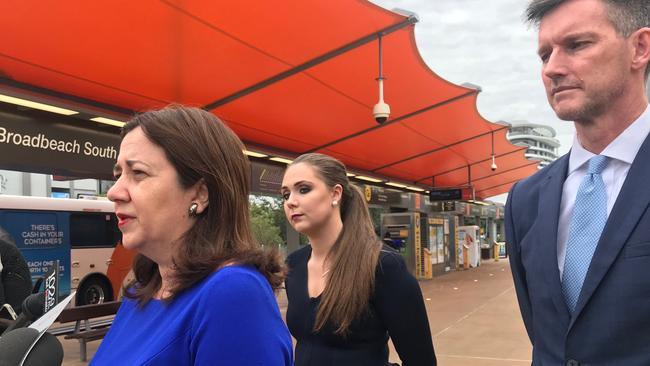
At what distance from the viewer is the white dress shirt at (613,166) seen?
142cm

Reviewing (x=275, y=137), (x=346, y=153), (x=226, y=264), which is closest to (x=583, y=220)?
(x=226, y=264)

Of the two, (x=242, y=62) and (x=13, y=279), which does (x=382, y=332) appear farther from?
(x=242, y=62)

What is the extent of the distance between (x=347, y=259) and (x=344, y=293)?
194mm

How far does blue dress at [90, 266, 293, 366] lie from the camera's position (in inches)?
41.9

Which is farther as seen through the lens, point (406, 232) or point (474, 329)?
point (406, 232)

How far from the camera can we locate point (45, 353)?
1.10m

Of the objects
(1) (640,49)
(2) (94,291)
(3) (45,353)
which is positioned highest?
(1) (640,49)

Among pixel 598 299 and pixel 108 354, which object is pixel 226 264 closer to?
pixel 108 354

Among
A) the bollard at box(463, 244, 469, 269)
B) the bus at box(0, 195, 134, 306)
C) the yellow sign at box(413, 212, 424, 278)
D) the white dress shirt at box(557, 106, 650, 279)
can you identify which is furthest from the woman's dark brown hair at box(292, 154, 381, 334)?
the bollard at box(463, 244, 469, 269)

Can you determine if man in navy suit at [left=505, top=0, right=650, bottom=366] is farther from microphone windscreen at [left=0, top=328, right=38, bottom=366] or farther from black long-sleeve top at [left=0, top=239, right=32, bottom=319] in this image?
black long-sleeve top at [left=0, top=239, right=32, bottom=319]

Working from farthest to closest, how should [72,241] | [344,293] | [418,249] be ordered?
[418,249], [72,241], [344,293]

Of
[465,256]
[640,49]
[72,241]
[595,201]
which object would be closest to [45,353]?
[595,201]

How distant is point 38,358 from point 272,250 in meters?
0.55

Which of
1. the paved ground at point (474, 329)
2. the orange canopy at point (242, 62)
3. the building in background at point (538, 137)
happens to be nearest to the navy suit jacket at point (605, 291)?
the orange canopy at point (242, 62)
